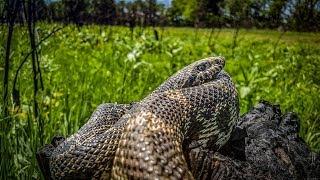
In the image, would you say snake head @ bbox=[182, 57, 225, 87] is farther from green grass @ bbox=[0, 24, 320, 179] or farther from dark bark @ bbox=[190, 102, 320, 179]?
green grass @ bbox=[0, 24, 320, 179]

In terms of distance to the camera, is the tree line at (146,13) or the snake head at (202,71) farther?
the tree line at (146,13)

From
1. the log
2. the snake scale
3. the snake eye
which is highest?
the snake eye

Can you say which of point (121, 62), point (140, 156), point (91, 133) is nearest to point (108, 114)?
point (91, 133)

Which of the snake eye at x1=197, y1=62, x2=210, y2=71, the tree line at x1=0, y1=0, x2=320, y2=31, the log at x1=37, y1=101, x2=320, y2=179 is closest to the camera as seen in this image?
the log at x1=37, y1=101, x2=320, y2=179

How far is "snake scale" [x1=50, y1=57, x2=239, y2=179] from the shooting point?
7.39 ft

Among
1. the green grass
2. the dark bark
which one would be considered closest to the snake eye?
the dark bark

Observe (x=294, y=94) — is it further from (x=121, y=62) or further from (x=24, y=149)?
(x=24, y=149)

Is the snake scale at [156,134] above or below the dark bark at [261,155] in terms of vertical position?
above

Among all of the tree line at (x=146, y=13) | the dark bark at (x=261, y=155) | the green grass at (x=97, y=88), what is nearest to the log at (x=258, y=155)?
the dark bark at (x=261, y=155)

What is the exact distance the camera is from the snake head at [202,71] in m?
3.66

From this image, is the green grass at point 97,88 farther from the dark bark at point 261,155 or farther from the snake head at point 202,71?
the dark bark at point 261,155

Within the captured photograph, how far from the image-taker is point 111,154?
273 centimetres

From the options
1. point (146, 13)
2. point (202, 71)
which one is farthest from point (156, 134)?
point (146, 13)

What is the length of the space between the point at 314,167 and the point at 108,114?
4.63 ft
